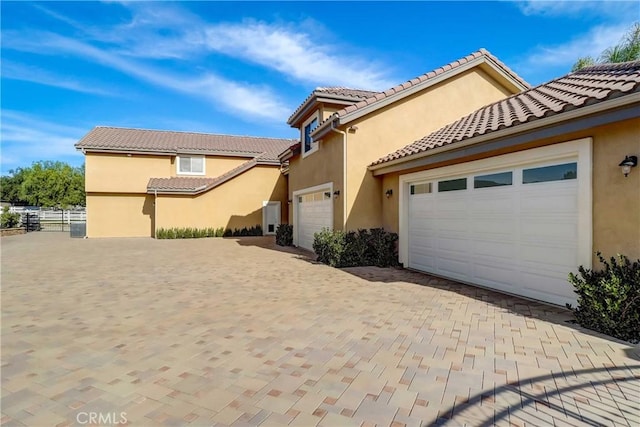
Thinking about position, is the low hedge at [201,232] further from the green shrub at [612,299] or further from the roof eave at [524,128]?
the green shrub at [612,299]

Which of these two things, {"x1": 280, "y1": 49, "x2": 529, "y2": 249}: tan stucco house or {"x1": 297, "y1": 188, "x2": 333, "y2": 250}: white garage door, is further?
{"x1": 297, "y1": 188, "x2": 333, "y2": 250}: white garage door

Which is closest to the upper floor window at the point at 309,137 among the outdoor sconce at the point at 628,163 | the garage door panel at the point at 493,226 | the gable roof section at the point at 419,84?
the gable roof section at the point at 419,84

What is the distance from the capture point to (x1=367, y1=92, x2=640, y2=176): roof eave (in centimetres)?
525

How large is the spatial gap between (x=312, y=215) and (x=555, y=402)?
1324cm

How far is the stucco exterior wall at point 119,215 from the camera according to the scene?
2453 cm

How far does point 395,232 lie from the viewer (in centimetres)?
1168

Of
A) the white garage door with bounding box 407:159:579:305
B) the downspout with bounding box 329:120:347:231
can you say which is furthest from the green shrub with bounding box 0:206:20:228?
the white garage door with bounding box 407:159:579:305

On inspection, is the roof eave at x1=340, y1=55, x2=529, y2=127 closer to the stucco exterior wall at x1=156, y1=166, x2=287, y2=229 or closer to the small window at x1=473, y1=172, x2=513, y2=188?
the small window at x1=473, y1=172, x2=513, y2=188

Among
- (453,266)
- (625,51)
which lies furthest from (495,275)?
(625,51)

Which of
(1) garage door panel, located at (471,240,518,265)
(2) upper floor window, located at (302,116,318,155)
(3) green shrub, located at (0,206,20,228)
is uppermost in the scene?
(2) upper floor window, located at (302,116,318,155)

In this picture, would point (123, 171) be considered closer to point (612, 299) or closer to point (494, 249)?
point (494, 249)

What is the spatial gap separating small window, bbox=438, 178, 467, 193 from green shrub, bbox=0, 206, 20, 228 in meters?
32.7

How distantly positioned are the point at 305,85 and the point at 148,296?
15.7m

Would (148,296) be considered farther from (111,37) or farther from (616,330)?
(111,37)
